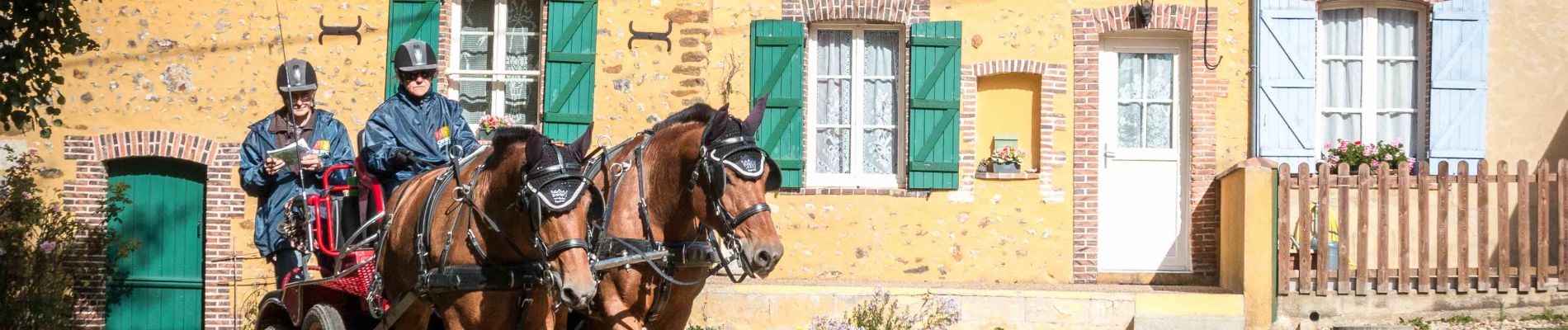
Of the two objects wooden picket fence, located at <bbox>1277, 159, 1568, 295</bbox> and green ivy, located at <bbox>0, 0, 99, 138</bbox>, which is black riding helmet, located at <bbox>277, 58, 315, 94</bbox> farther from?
wooden picket fence, located at <bbox>1277, 159, 1568, 295</bbox>

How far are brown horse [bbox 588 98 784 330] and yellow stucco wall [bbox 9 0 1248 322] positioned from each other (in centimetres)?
456

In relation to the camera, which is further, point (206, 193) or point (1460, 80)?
point (206, 193)

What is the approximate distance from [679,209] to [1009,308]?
4311mm

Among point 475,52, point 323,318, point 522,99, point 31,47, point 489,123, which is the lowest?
point 323,318

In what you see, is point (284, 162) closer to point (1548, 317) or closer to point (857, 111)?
point (857, 111)

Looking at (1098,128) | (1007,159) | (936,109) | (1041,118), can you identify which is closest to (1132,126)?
(1098,128)

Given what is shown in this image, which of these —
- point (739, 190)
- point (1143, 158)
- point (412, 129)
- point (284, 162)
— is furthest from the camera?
point (1143, 158)

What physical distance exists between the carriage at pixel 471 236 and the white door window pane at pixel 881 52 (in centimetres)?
508

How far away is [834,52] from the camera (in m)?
12.4

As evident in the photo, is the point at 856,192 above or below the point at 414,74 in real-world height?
below

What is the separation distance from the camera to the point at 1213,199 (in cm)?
1200

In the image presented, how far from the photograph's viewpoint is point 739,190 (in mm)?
6793

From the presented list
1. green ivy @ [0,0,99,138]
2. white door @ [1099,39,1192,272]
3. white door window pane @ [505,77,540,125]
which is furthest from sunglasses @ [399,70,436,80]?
white door @ [1099,39,1192,272]

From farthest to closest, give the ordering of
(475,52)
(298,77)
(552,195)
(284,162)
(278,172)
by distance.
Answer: (475,52)
(298,77)
(278,172)
(284,162)
(552,195)
